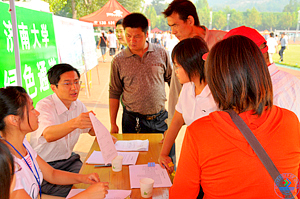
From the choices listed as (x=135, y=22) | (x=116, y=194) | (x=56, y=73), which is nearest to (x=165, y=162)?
(x=116, y=194)

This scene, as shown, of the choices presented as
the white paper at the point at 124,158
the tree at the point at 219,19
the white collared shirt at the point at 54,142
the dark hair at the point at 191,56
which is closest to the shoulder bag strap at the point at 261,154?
the dark hair at the point at 191,56

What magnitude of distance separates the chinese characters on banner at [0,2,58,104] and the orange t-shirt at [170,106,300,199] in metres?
2.06

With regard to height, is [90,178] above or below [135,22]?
below

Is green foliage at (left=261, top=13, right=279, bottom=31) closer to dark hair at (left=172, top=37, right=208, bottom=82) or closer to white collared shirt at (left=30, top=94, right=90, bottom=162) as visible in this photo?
dark hair at (left=172, top=37, right=208, bottom=82)

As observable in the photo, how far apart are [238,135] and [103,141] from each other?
834mm

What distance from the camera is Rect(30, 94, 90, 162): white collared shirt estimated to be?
5.95ft

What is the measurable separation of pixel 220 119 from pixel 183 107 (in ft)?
2.58

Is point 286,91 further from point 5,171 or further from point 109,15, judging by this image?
point 109,15

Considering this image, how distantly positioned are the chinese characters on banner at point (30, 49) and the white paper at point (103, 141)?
1.33 metres

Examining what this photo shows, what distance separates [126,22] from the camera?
236 centimetres

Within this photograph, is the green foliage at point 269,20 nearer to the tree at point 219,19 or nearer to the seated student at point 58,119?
the tree at point 219,19

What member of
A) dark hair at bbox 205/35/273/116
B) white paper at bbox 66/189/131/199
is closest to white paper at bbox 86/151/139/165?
white paper at bbox 66/189/131/199

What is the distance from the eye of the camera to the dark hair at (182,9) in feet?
7.64

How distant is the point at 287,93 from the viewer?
1.36 m
